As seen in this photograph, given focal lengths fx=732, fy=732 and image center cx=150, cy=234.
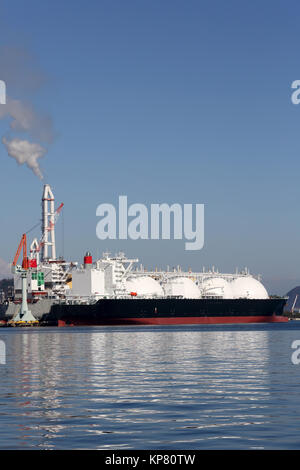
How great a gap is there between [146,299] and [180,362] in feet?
396

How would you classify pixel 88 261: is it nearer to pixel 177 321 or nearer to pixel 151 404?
pixel 177 321

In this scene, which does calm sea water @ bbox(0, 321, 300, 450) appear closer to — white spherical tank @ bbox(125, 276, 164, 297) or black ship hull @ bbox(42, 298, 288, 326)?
black ship hull @ bbox(42, 298, 288, 326)

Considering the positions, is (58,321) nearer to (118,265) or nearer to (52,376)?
(118,265)

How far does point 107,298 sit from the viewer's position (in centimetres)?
17350

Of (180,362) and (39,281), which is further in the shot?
(39,281)

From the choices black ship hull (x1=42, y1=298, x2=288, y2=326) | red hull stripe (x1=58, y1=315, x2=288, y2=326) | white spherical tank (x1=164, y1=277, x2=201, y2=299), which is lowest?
red hull stripe (x1=58, y1=315, x2=288, y2=326)

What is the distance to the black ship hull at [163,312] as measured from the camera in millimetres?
166250

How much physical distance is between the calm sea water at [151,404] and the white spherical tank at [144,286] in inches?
5299

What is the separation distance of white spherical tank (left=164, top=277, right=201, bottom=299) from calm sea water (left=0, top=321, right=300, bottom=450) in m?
141

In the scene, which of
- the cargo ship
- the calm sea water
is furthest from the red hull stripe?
the calm sea water

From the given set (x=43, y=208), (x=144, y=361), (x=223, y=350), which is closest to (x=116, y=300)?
(x=43, y=208)

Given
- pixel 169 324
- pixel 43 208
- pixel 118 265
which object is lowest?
pixel 169 324

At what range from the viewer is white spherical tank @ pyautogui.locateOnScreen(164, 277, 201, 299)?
633 feet

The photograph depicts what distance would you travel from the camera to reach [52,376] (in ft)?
135
